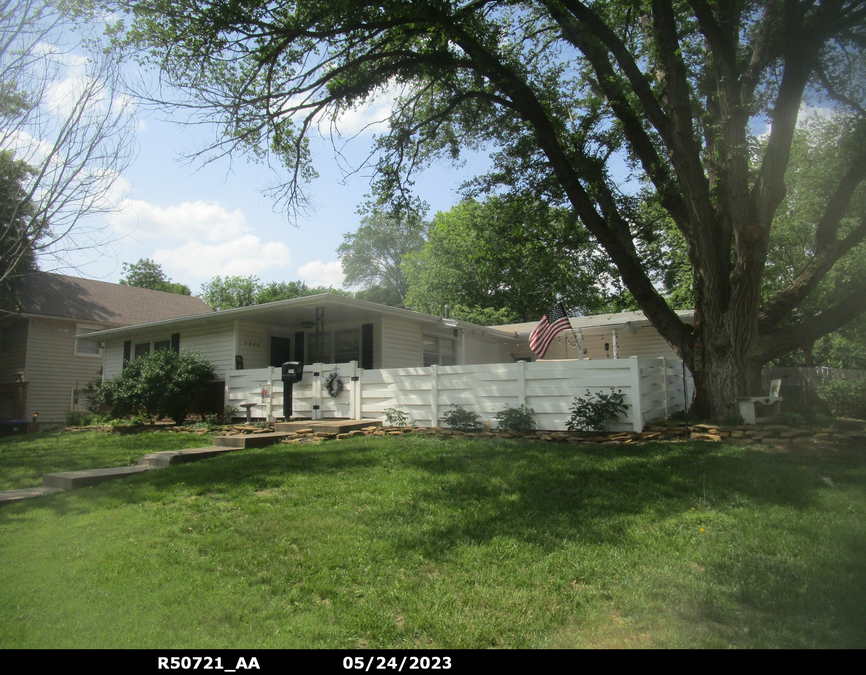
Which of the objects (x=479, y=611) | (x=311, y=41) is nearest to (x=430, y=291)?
(x=311, y=41)

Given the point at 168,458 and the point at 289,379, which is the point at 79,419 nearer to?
the point at 289,379

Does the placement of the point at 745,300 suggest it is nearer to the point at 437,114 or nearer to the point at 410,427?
the point at 410,427

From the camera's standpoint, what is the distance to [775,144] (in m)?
8.70

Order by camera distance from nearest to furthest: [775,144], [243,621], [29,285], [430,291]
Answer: [243,621]
[775,144]
[29,285]
[430,291]

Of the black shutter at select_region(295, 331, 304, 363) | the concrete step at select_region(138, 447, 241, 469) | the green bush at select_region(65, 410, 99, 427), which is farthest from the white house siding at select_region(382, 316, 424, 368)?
the green bush at select_region(65, 410, 99, 427)

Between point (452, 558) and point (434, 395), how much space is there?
6.49 meters

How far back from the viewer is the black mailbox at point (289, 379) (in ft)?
39.1

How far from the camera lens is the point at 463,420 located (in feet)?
31.6

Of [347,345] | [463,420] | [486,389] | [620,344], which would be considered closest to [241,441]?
[463,420]

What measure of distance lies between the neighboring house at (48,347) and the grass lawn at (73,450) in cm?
657

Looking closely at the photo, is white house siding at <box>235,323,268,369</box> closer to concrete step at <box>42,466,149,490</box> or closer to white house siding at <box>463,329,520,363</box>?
white house siding at <box>463,329,520,363</box>

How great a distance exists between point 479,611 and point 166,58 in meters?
9.26

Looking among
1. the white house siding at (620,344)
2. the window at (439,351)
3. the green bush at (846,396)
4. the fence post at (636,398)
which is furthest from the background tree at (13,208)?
the green bush at (846,396)
